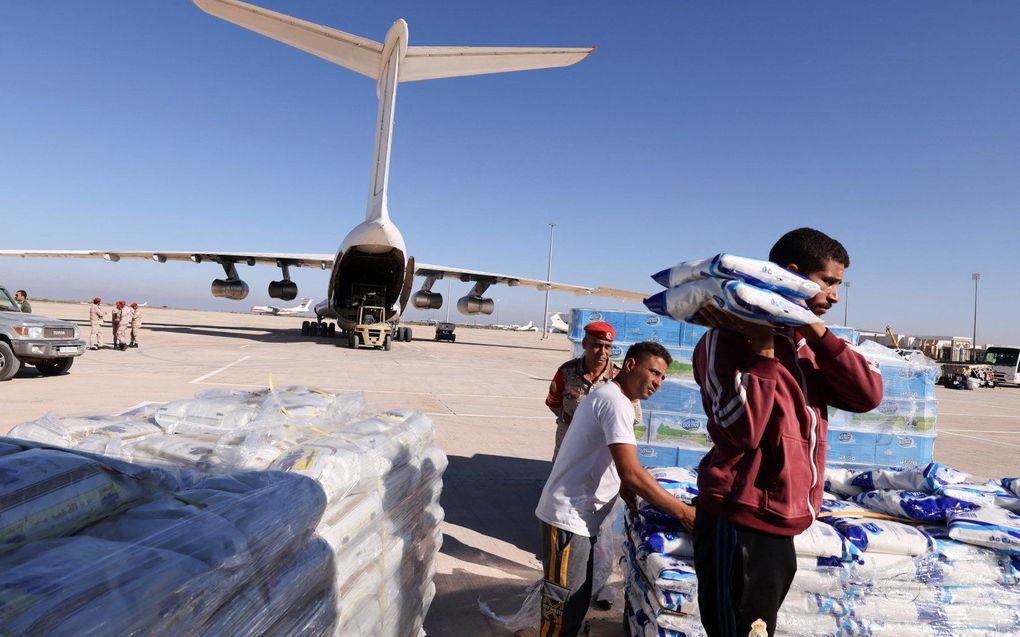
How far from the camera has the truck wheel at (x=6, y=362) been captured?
10578mm

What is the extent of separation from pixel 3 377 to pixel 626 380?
1264cm

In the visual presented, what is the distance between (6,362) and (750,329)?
1326 centimetres

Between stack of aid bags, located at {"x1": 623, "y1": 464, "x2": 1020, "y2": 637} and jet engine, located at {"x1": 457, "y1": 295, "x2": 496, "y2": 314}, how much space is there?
78.6 ft

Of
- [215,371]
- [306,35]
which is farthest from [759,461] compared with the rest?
[306,35]

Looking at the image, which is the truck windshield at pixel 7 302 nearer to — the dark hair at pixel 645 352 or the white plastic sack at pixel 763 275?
the dark hair at pixel 645 352

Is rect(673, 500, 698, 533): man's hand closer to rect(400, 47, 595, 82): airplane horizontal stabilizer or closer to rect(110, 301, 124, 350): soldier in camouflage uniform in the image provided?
rect(400, 47, 595, 82): airplane horizontal stabilizer

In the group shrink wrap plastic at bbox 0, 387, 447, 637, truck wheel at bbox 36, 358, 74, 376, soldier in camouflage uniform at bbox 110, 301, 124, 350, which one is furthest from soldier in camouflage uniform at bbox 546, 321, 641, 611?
soldier in camouflage uniform at bbox 110, 301, 124, 350

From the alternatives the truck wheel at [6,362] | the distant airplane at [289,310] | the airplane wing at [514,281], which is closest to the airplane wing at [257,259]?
the airplane wing at [514,281]

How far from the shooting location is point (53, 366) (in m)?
11.8

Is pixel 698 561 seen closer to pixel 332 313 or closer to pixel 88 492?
pixel 88 492

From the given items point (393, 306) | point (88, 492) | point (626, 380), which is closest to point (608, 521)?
point (626, 380)

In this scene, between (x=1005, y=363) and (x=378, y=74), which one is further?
(x=1005, y=363)

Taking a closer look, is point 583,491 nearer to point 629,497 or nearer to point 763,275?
point 629,497

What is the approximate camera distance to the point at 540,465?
7082 millimetres
